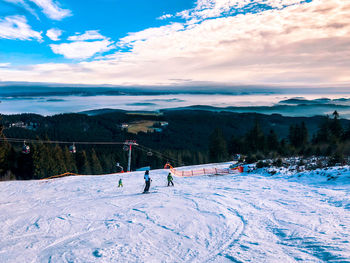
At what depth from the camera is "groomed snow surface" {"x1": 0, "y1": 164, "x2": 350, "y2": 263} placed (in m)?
6.75

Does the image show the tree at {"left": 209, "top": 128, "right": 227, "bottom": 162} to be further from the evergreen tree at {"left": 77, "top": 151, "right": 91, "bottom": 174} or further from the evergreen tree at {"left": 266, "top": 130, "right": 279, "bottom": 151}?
the evergreen tree at {"left": 77, "top": 151, "right": 91, "bottom": 174}

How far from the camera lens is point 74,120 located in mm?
192125

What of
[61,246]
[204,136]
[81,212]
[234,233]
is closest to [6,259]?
[61,246]

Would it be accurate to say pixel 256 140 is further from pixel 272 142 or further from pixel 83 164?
pixel 83 164

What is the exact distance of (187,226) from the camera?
8891 millimetres

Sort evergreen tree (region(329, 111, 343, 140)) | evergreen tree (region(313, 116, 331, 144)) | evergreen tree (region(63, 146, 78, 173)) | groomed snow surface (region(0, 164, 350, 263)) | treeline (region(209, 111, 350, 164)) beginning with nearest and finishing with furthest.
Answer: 1. groomed snow surface (region(0, 164, 350, 263))
2. evergreen tree (region(313, 116, 331, 144))
3. treeline (region(209, 111, 350, 164))
4. evergreen tree (region(329, 111, 343, 140))
5. evergreen tree (region(63, 146, 78, 173))

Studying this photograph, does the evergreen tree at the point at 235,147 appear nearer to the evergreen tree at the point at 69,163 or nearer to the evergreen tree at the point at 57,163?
the evergreen tree at the point at 69,163

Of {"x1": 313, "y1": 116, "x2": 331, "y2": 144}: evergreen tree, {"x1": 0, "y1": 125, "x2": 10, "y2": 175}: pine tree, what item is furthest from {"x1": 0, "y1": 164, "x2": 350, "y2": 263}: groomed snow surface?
{"x1": 313, "y1": 116, "x2": 331, "y2": 144}: evergreen tree

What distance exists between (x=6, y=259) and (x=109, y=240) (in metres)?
3.01

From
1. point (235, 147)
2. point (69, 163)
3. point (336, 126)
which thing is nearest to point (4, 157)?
point (69, 163)

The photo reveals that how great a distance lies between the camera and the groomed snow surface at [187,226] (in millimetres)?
6754

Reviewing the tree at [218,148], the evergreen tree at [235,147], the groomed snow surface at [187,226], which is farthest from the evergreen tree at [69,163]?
the groomed snow surface at [187,226]

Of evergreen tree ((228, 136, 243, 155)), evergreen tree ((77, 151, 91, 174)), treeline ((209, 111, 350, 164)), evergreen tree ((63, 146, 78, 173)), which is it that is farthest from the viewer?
evergreen tree ((228, 136, 243, 155))

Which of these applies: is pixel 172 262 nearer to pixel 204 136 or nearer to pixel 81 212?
pixel 81 212
